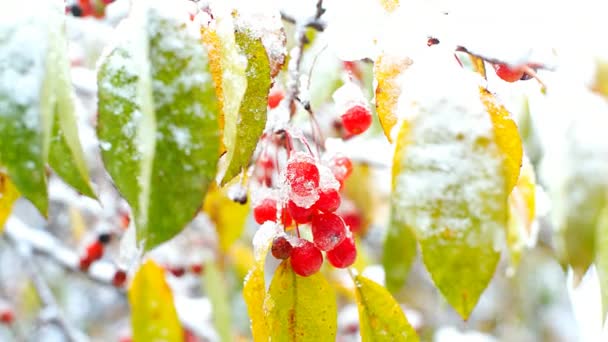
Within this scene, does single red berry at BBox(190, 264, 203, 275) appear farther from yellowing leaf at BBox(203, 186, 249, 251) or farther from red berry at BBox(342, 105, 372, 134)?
red berry at BBox(342, 105, 372, 134)

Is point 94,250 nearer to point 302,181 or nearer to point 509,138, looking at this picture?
point 302,181

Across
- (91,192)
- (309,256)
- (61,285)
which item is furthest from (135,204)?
(61,285)

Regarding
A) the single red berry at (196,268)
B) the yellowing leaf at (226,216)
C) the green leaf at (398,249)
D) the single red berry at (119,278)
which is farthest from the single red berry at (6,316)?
the green leaf at (398,249)

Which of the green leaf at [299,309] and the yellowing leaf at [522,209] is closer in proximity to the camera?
the green leaf at [299,309]

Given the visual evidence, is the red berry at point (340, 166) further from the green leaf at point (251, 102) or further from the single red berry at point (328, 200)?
the green leaf at point (251, 102)

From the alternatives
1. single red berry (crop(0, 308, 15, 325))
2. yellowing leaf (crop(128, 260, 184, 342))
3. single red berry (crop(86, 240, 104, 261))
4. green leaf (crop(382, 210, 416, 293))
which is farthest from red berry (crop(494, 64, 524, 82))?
single red berry (crop(0, 308, 15, 325))

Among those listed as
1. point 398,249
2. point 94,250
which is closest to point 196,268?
point 94,250

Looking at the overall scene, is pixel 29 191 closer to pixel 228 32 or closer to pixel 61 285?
pixel 228 32
